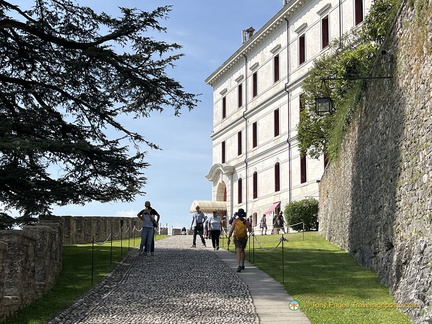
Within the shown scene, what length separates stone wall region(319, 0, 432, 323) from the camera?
11898 mm

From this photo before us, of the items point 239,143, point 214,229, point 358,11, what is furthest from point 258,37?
point 214,229

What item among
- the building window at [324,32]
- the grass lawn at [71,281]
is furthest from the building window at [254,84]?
the grass lawn at [71,281]

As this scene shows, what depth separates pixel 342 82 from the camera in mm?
30312

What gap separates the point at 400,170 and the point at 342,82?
669 inches

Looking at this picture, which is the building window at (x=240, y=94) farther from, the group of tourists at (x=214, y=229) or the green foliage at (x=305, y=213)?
the group of tourists at (x=214, y=229)

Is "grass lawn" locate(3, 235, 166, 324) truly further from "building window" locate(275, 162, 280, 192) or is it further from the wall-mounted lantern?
"building window" locate(275, 162, 280, 192)

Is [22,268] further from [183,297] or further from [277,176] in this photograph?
[277,176]

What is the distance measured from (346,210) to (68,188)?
9135 millimetres

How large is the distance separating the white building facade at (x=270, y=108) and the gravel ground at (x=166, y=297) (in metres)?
24.1

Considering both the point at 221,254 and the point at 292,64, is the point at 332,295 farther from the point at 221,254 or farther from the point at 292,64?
the point at 292,64

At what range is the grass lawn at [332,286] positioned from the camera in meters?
11.3

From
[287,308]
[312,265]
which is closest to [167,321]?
[287,308]

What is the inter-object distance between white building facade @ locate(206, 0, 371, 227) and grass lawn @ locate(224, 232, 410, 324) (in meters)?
20.8

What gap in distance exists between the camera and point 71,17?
74.5 feet
